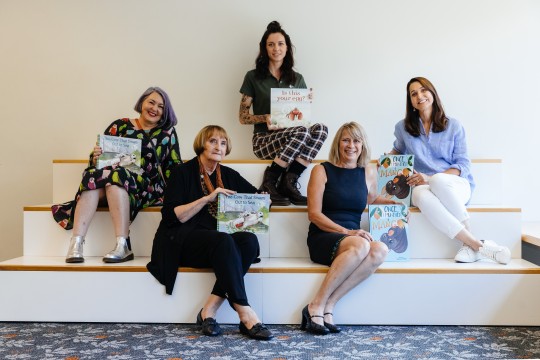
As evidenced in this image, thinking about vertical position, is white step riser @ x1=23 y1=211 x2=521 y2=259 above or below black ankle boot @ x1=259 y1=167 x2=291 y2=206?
below

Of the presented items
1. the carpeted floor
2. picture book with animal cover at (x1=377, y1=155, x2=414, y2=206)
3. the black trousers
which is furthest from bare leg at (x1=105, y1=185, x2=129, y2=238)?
picture book with animal cover at (x1=377, y1=155, x2=414, y2=206)

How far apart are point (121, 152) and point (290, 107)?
986 millimetres

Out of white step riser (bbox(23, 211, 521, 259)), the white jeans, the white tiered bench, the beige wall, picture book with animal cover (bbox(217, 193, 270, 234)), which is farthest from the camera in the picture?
the beige wall

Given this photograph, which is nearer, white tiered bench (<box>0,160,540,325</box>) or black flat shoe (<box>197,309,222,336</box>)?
black flat shoe (<box>197,309,222,336</box>)

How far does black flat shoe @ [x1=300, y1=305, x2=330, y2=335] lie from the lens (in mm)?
2660

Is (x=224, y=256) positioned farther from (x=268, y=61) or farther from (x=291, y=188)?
(x=268, y=61)

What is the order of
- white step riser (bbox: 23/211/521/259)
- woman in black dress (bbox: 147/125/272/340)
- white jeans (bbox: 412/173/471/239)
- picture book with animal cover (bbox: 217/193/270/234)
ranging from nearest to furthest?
1. woman in black dress (bbox: 147/125/272/340)
2. picture book with animal cover (bbox: 217/193/270/234)
3. white jeans (bbox: 412/173/471/239)
4. white step riser (bbox: 23/211/521/259)

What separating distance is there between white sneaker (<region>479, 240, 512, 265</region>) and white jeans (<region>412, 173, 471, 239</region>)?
0.49ft

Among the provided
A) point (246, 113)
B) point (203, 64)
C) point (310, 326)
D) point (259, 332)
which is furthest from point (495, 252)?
point (203, 64)

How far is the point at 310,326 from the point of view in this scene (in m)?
2.70

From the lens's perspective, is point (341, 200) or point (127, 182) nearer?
point (341, 200)

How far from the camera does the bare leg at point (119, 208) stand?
3.07 meters

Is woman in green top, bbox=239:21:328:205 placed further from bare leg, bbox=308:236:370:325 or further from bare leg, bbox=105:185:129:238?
bare leg, bbox=105:185:129:238

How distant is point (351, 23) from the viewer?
410cm
